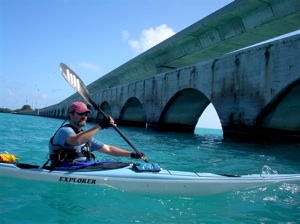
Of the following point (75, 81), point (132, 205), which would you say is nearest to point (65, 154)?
point (132, 205)

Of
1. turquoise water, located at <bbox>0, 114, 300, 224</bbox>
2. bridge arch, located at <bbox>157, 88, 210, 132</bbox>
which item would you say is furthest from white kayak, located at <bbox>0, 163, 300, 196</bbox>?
bridge arch, located at <bbox>157, 88, 210, 132</bbox>

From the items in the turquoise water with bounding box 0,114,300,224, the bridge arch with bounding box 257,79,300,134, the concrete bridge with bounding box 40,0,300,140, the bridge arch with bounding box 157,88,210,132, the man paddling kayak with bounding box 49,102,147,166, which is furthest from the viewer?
the bridge arch with bounding box 157,88,210,132

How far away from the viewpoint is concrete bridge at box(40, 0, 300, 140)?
1241 cm

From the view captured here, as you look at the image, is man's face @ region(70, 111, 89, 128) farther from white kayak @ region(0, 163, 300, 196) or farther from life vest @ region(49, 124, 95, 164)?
white kayak @ region(0, 163, 300, 196)

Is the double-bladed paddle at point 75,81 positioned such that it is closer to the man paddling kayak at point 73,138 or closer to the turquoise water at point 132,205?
the man paddling kayak at point 73,138

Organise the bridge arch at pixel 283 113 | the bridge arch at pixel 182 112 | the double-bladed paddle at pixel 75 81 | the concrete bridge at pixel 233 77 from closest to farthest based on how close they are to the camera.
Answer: the double-bladed paddle at pixel 75 81 < the bridge arch at pixel 283 113 < the concrete bridge at pixel 233 77 < the bridge arch at pixel 182 112

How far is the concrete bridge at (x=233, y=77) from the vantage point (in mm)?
12414

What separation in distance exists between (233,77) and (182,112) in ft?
25.9

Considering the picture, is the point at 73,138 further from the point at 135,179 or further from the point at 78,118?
the point at 135,179

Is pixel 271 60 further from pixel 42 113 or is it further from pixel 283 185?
pixel 42 113

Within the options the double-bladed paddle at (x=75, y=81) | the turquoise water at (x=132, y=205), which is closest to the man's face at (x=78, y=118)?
the turquoise water at (x=132, y=205)

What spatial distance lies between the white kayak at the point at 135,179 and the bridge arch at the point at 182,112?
15509 mm

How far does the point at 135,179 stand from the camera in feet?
14.5

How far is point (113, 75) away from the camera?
39000 millimetres
